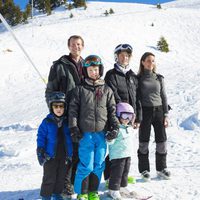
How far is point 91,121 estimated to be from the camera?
387cm

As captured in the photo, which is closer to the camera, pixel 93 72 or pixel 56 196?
pixel 93 72

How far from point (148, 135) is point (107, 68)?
1220 cm

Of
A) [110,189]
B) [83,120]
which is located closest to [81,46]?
[83,120]

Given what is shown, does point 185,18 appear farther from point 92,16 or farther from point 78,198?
point 78,198

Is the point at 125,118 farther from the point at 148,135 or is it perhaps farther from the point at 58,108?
the point at 148,135

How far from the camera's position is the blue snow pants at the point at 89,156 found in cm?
390

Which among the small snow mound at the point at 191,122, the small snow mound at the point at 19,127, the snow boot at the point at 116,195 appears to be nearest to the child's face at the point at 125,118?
the snow boot at the point at 116,195

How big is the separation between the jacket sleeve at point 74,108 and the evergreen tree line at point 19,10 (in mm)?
25916

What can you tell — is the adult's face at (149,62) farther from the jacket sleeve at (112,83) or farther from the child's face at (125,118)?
the child's face at (125,118)

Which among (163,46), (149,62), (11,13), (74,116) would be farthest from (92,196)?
(11,13)

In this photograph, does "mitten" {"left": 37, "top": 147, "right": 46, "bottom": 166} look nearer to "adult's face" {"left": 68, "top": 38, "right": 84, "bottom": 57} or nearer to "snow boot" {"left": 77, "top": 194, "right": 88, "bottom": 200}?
"snow boot" {"left": 77, "top": 194, "right": 88, "bottom": 200}

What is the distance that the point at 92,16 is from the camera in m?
28.5

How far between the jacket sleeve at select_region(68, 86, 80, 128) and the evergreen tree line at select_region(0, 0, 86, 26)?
85.0 ft

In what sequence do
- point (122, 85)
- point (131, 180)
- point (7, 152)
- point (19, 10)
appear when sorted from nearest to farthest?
point (122, 85), point (131, 180), point (7, 152), point (19, 10)
